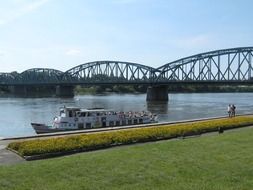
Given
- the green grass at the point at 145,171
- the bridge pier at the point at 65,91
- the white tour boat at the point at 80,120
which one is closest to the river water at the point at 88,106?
the white tour boat at the point at 80,120

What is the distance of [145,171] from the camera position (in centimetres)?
1289

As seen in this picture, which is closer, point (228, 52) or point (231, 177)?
point (231, 177)

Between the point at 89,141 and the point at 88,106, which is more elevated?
the point at 89,141

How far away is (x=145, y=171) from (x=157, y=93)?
137363mm

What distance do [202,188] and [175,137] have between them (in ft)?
42.1

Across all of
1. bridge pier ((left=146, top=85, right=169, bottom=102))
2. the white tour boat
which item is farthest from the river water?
bridge pier ((left=146, top=85, right=169, bottom=102))

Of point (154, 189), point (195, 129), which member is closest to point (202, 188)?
point (154, 189)

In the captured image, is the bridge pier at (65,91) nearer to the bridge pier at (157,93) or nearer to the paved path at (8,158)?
the bridge pier at (157,93)

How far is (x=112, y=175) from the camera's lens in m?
12.4

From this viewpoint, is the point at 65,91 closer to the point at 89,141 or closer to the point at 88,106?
the point at 88,106

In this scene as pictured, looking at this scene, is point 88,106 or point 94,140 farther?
point 88,106

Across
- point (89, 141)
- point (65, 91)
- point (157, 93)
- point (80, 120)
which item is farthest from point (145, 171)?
point (65, 91)

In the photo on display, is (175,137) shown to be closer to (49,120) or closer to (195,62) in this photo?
(49,120)

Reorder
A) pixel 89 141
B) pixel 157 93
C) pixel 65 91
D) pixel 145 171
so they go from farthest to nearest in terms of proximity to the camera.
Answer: pixel 65 91 → pixel 157 93 → pixel 89 141 → pixel 145 171
